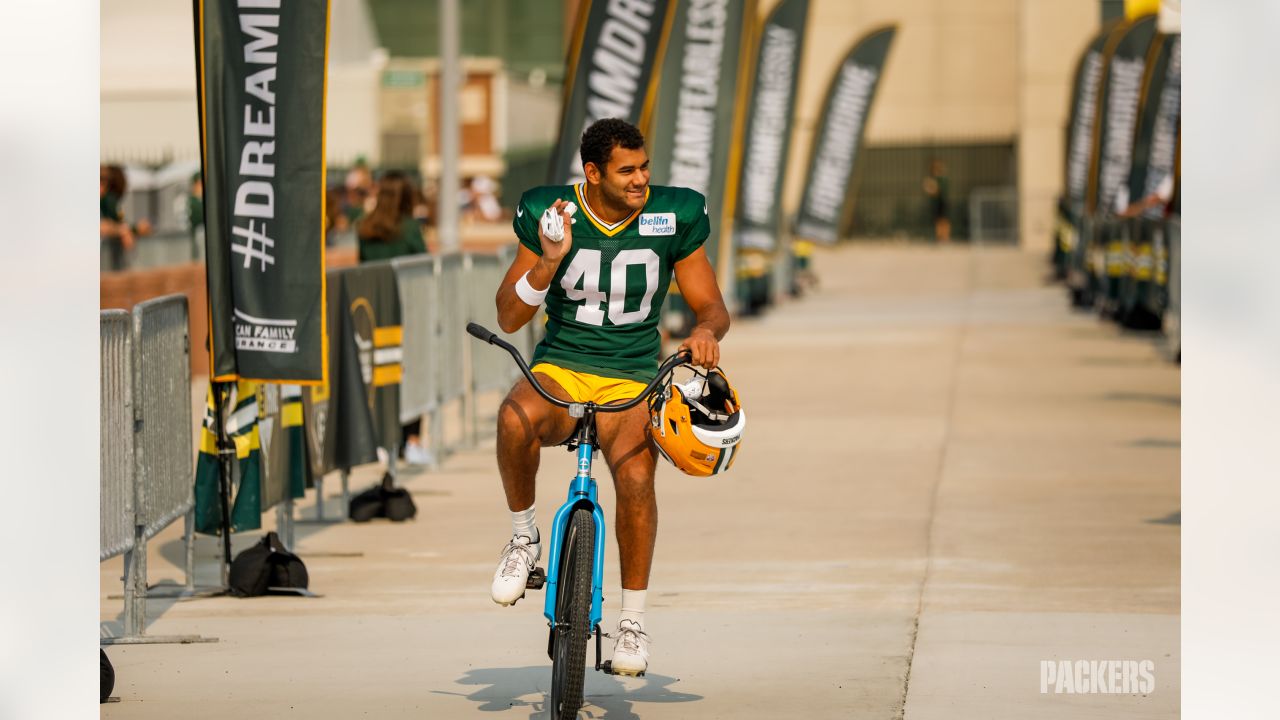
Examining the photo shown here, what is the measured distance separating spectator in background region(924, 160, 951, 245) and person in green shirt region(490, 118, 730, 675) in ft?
164

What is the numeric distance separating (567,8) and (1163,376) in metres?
46.0

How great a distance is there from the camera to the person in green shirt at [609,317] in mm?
6859

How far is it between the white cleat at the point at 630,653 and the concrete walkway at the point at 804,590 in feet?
1.35

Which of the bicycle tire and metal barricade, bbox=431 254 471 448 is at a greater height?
the bicycle tire

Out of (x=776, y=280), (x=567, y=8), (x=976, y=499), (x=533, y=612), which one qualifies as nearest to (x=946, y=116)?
(x=567, y=8)

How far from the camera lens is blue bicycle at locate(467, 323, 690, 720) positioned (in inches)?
258

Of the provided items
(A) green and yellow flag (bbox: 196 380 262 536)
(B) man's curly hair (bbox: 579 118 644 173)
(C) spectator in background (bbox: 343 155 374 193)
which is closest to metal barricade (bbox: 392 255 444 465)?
(A) green and yellow flag (bbox: 196 380 262 536)

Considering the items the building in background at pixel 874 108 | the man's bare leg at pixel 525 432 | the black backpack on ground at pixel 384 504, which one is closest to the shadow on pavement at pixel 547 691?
the man's bare leg at pixel 525 432

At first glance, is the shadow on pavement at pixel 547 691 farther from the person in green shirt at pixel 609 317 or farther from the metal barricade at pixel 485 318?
the metal barricade at pixel 485 318

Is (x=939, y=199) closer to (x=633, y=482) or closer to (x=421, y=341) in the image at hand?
(x=421, y=341)

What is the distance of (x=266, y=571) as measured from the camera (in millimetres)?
9664

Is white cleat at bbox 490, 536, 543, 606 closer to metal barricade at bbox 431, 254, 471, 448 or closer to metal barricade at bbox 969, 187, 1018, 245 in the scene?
metal barricade at bbox 431, 254, 471, 448

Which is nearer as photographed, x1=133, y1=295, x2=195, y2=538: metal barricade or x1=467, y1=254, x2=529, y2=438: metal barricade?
x1=133, y1=295, x2=195, y2=538: metal barricade

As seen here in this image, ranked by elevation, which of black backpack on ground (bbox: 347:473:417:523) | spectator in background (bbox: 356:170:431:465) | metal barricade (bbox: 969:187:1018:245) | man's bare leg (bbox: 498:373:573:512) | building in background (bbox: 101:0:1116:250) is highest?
man's bare leg (bbox: 498:373:573:512)
